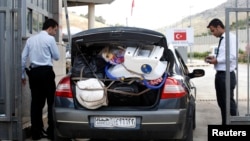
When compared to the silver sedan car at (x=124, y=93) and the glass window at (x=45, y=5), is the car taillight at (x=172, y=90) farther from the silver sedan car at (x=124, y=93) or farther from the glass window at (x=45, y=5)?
the glass window at (x=45, y=5)

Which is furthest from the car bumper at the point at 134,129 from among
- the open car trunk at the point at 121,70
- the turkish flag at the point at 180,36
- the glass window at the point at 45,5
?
the turkish flag at the point at 180,36

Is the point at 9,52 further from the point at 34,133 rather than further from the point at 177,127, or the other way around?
the point at 177,127

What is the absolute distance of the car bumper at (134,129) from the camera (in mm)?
5117

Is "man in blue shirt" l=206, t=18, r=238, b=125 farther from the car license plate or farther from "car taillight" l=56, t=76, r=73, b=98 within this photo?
"car taillight" l=56, t=76, r=73, b=98

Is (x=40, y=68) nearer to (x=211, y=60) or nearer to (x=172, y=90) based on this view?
(x=172, y=90)

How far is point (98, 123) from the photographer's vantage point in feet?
17.1

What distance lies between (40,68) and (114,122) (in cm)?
189

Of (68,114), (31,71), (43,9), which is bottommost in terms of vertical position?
(68,114)

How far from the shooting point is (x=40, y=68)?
6555mm

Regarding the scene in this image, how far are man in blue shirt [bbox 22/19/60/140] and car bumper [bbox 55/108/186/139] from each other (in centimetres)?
147

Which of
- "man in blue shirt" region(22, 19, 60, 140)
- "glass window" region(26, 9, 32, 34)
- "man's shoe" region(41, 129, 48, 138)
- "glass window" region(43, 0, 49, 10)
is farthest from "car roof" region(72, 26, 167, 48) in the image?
"glass window" region(43, 0, 49, 10)

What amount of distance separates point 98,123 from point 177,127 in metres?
0.93

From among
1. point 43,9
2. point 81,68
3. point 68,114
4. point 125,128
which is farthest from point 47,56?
point 43,9

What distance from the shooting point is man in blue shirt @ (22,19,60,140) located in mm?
6547
